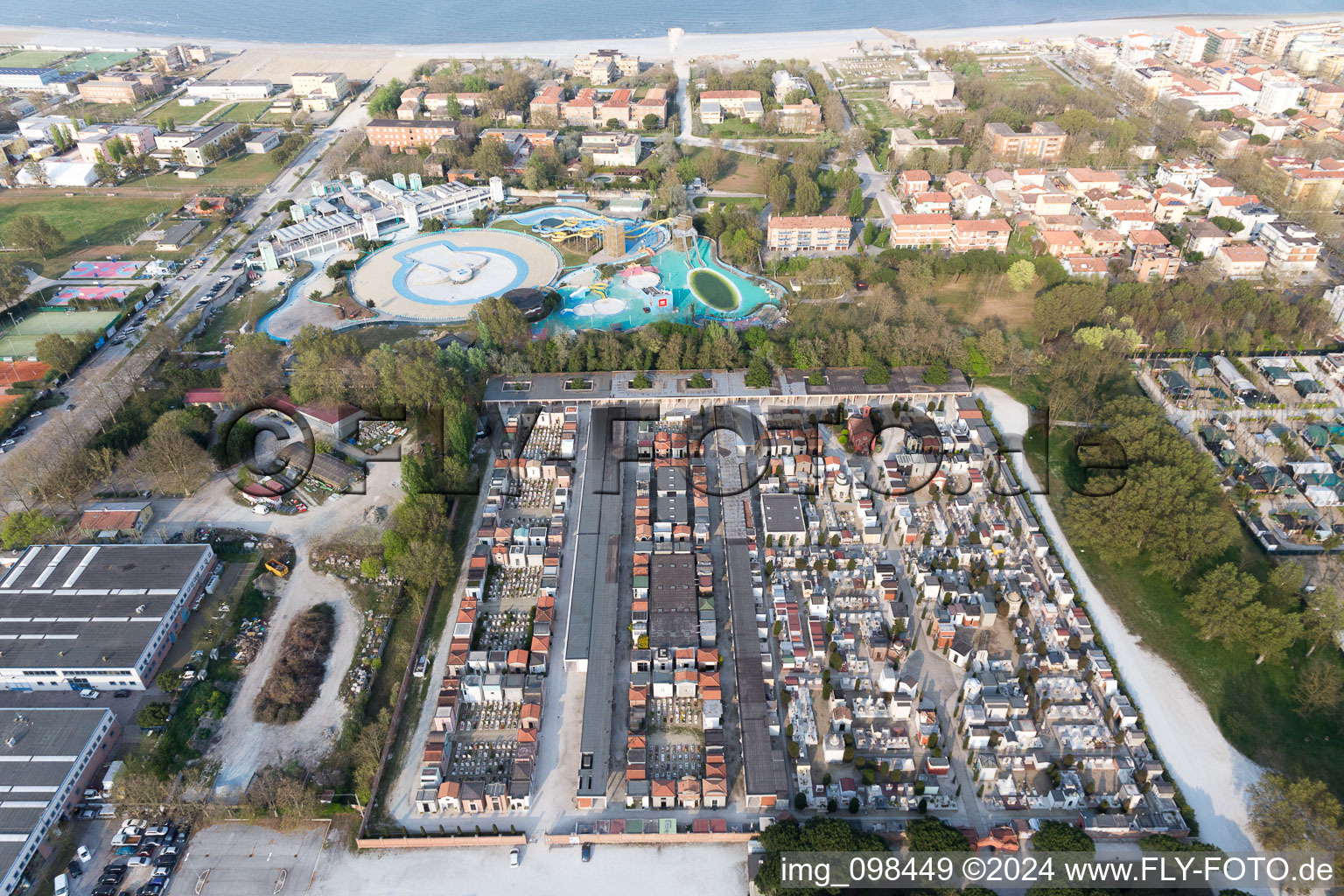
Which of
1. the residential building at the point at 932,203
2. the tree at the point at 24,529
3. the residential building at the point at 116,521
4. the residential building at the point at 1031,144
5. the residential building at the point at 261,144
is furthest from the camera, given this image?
the residential building at the point at 261,144

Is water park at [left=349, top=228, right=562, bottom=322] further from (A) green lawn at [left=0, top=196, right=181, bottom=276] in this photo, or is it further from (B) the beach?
(B) the beach

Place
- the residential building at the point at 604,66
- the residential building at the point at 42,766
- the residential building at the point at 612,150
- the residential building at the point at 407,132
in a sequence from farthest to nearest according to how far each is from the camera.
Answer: the residential building at the point at 604,66 → the residential building at the point at 407,132 → the residential building at the point at 612,150 → the residential building at the point at 42,766

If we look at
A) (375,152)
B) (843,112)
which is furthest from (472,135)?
(843,112)

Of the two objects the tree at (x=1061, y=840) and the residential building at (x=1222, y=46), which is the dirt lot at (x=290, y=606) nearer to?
the tree at (x=1061, y=840)

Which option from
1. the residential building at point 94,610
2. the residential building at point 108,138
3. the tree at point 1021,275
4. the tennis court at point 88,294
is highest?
the residential building at point 108,138

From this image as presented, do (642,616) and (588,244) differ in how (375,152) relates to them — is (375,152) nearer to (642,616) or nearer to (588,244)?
(588,244)

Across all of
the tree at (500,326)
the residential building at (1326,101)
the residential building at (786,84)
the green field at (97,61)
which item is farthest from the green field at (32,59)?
the residential building at (1326,101)

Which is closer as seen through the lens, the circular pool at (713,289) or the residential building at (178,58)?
the circular pool at (713,289)
